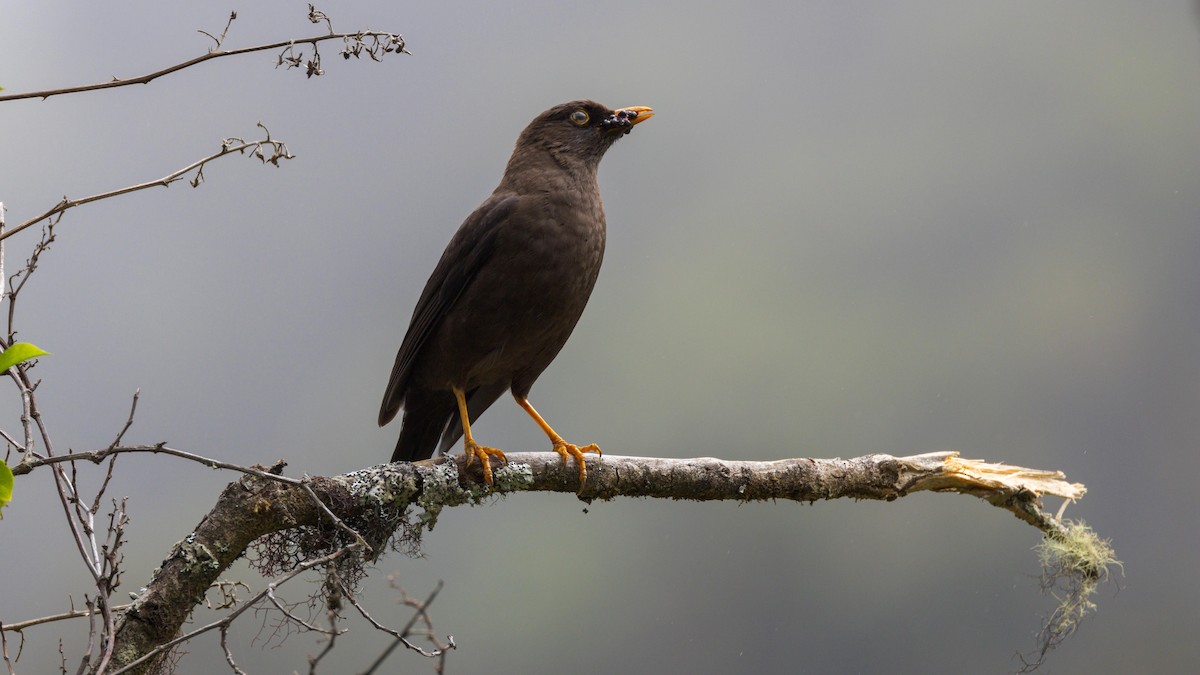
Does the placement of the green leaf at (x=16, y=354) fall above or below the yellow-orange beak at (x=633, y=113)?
below

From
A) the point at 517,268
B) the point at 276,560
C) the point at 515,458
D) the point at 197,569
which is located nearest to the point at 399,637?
the point at 197,569

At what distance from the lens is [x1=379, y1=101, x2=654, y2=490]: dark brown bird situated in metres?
3.01

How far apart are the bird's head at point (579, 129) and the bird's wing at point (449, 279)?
309 mm

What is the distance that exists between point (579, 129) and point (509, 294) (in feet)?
2.58

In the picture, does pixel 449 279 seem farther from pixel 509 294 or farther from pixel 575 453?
pixel 575 453

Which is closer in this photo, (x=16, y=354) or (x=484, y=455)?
(x=16, y=354)

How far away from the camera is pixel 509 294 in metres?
3.00

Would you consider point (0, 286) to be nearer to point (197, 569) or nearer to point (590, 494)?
point (197, 569)

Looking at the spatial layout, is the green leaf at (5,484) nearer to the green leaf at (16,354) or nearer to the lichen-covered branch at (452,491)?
the green leaf at (16,354)

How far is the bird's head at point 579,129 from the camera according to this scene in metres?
3.43

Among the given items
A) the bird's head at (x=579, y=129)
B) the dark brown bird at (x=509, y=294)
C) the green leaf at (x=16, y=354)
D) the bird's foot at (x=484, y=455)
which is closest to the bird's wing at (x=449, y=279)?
the dark brown bird at (x=509, y=294)

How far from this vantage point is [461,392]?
318cm

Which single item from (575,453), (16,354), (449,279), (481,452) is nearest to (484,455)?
(481,452)

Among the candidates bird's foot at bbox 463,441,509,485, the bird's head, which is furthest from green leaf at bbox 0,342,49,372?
the bird's head
